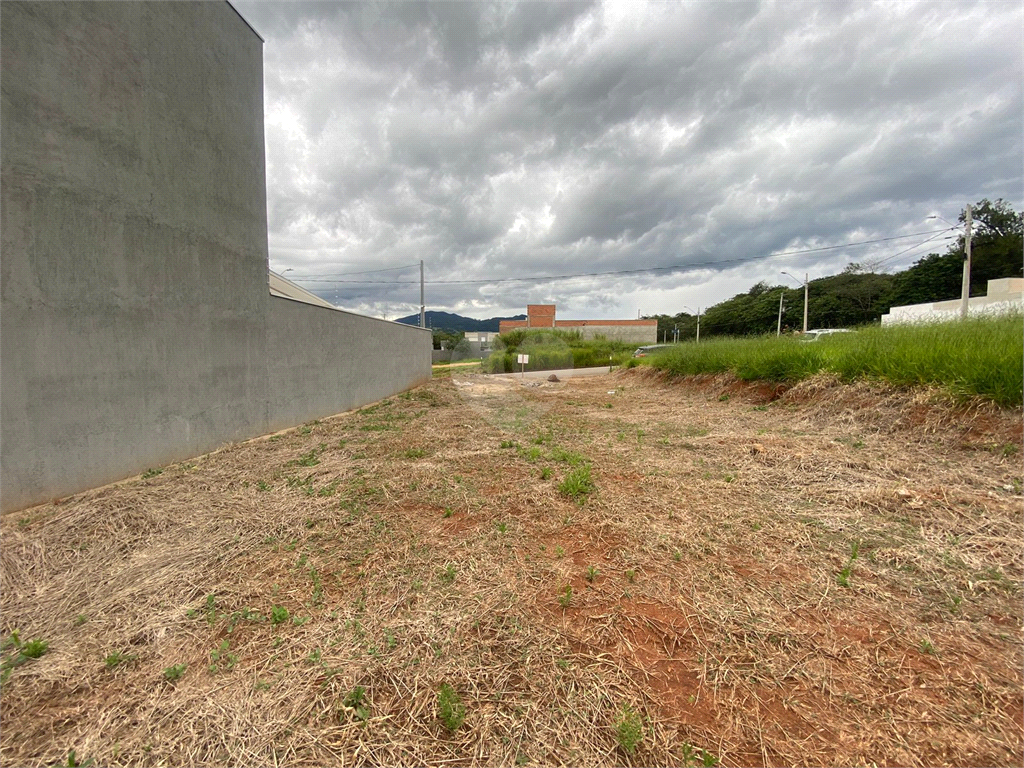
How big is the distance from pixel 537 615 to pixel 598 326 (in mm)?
46125

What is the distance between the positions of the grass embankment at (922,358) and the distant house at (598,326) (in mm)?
30900

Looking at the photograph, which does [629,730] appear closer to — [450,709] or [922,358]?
[450,709]

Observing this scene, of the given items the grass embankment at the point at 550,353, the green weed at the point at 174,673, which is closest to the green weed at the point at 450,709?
the green weed at the point at 174,673

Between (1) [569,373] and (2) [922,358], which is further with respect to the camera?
(1) [569,373]

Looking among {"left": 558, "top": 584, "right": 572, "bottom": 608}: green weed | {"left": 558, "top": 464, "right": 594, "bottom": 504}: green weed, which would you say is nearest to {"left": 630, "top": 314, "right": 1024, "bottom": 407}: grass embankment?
{"left": 558, "top": 464, "right": 594, "bottom": 504}: green weed

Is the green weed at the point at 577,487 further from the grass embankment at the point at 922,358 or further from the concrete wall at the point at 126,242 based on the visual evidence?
the concrete wall at the point at 126,242

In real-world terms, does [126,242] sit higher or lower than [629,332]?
lower

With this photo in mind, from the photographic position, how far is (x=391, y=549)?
257 cm

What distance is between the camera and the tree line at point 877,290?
2992 cm

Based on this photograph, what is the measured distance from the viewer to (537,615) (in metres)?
1.91

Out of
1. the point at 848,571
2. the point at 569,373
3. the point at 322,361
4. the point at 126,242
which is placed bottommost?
the point at 848,571

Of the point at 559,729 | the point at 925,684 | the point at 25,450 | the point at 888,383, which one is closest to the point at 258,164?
the point at 25,450

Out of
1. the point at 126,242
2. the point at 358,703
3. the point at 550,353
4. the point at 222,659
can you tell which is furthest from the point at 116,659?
the point at 550,353

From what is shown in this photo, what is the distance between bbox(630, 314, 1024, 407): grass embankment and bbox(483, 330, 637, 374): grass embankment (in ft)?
51.6
